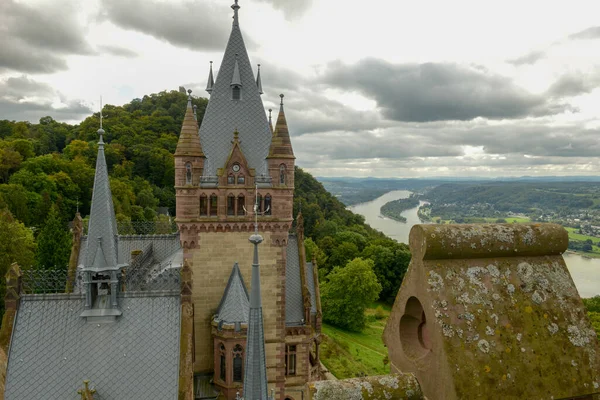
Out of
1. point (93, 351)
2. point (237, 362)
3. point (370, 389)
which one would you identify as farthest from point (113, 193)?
point (370, 389)

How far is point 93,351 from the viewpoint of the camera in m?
15.4

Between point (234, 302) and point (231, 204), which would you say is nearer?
point (234, 302)

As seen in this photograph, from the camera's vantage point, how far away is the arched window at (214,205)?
64.7ft

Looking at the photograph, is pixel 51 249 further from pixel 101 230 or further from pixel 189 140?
pixel 101 230

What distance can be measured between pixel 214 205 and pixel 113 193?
2035 inches

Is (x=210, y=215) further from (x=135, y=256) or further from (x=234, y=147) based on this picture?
(x=135, y=256)

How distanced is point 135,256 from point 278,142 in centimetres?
1290

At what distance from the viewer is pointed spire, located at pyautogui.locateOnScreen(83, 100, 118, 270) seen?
15719 millimetres

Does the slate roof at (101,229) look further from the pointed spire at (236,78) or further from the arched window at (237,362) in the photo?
the pointed spire at (236,78)

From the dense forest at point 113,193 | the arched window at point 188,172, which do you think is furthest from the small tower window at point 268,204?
the dense forest at point 113,193

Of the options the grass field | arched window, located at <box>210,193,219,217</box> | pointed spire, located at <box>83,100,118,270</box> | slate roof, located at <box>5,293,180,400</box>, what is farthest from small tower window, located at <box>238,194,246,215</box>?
the grass field

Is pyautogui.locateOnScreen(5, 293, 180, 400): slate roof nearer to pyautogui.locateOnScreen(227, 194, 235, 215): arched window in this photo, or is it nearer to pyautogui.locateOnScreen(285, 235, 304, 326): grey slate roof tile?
pyautogui.locateOnScreen(227, 194, 235, 215): arched window

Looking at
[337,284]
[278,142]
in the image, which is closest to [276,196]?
[278,142]

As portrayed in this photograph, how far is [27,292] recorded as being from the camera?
1747 centimetres
